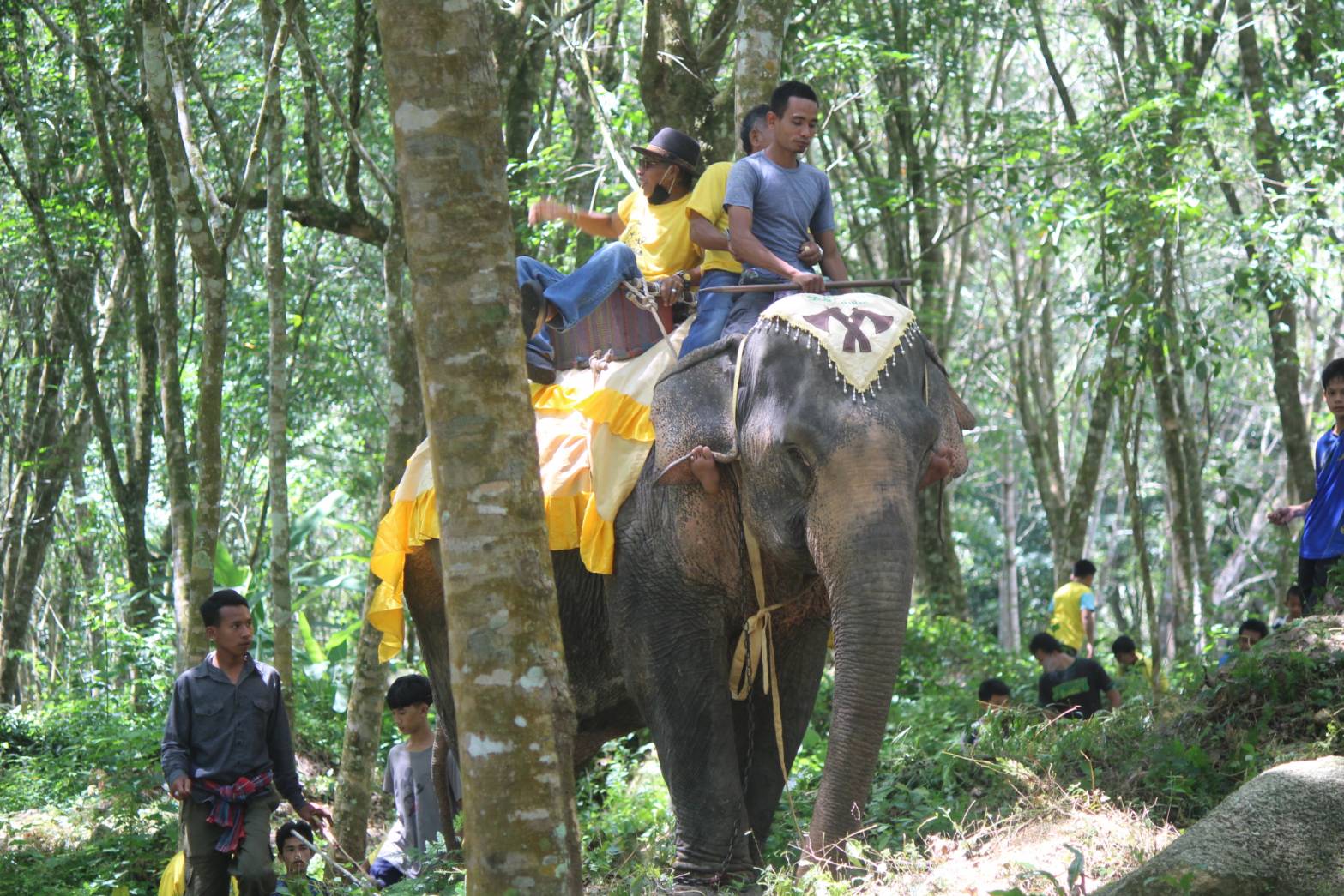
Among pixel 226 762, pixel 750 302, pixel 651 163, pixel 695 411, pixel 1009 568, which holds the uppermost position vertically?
pixel 651 163

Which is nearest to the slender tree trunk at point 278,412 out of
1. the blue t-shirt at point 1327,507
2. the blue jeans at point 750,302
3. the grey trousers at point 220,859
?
the grey trousers at point 220,859

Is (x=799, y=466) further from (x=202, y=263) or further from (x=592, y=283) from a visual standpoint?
(x=202, y=263)

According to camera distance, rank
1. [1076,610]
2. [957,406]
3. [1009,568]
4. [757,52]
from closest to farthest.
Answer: [957,406] < [757,52] < [1076,610] < [1009,568]

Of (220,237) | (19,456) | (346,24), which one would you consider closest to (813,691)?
(220,237)

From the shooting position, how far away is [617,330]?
7742 mm

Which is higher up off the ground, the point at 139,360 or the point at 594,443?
the point at 139,360

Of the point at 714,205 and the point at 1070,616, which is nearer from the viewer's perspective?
the point at 714,205

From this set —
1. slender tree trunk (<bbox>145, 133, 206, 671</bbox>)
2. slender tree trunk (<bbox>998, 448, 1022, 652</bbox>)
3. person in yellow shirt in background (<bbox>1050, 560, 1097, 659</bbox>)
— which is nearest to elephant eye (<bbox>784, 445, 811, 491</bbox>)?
slender tree trunk (<bbox>145, 133, 206, 671</bbox>)

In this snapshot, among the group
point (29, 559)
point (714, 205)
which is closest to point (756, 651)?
point (714, 205)

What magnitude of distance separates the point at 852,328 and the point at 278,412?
4.67 m

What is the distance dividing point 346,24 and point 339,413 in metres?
8.05

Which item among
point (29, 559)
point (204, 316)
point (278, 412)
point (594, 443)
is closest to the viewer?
point (594, 443)

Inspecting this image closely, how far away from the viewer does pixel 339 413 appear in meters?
23.9

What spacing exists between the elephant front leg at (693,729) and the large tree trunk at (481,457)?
217 cm
